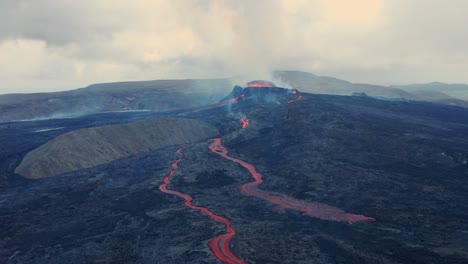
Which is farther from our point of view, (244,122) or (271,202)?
(244,122)

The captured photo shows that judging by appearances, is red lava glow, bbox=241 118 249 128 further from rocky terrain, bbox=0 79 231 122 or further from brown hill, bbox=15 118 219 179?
rocky terrain, bbox=0 79 231 122

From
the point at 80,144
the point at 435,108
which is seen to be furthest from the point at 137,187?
the point at 435,108

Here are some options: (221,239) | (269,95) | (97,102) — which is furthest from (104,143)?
(97,102)

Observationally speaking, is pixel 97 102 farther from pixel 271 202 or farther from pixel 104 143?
pixel 271 202

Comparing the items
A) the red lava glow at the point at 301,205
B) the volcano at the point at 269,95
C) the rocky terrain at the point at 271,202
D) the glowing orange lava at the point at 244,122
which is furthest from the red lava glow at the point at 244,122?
the red lava glow at the point at 301,205

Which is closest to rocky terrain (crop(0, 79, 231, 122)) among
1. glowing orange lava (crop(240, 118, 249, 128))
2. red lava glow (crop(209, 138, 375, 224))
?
glowing orange lava (crop(240, 118, 249, 128))

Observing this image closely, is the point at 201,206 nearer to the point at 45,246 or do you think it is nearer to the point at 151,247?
the point at 151,247
